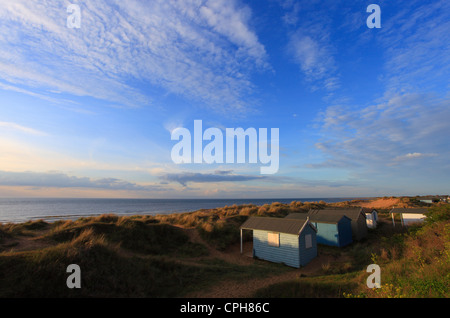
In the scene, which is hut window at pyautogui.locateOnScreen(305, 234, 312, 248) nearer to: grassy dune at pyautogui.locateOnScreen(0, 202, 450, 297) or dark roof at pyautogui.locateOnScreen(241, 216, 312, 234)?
dark roof at pyautogui.locateOnScreen(241, 216, 312, 234)

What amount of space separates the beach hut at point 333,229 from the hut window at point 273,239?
756 centimetres

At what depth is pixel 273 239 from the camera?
58.6 feet

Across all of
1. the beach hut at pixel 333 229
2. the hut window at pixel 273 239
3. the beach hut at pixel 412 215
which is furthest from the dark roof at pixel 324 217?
the beach hut at pixel 412 215

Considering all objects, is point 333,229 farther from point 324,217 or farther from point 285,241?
point 285,241

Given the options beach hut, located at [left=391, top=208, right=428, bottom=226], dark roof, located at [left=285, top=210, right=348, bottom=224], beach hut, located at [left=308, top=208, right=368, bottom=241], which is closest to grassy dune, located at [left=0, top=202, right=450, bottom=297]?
dark roof, located at [left=285, top=210, right=348, bottom=224]


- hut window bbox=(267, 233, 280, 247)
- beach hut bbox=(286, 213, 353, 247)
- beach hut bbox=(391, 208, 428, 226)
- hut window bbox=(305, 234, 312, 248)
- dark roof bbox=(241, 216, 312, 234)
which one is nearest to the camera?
dark roof bbox=(241, 216, 312, 234)

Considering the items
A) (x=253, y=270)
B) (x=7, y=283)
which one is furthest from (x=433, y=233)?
(x=7, y=283)

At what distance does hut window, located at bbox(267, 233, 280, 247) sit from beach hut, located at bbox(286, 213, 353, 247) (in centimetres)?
756

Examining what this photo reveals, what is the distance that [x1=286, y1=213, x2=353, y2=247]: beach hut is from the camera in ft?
74.5

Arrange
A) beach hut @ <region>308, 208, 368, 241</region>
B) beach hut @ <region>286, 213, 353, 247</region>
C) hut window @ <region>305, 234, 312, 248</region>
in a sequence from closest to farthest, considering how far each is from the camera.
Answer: hut window @ <region>305, 234, 312, 248</region> → beach hut @ <region>286, 213, 353, 247</region> → beach hut @ <region>308, 208, 368, 241</region>

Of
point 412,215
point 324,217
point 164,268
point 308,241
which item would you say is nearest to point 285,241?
point 308,241

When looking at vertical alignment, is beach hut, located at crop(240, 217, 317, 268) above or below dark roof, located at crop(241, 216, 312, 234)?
below

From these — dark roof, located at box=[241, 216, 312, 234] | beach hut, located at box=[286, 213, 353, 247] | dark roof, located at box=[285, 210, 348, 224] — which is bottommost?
beach hut, located at box=[286, 213, 353, 247]

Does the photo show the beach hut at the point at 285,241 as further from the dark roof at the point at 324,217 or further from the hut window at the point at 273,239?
the dark roof at the point at 324,217
